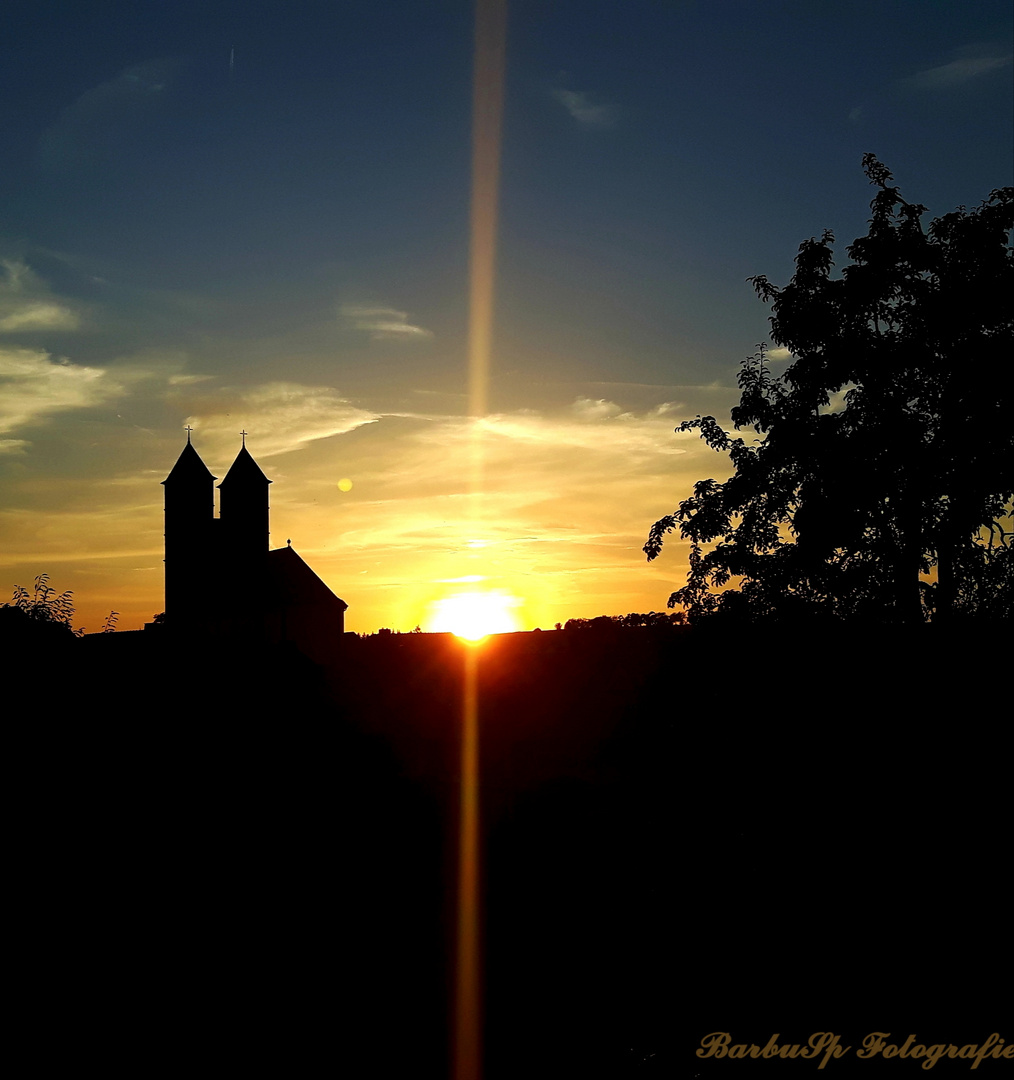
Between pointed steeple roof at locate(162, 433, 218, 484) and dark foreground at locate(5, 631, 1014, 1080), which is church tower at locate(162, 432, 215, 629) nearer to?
pointed steeple roof at locate(162, 433, 218, 484)

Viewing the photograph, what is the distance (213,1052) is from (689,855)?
5248mm

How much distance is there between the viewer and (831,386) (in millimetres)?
21250

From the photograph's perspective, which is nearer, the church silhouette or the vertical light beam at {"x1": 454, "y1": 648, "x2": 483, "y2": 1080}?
the vertical light beam at {"x1": 454, "y1": 648, "x2": 483, "y2": 1080}

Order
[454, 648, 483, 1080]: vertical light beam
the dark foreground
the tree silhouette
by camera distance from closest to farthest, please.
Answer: [454, 648, 483, 1080]: vertical light beam, the dark foreground, the tree silhouette

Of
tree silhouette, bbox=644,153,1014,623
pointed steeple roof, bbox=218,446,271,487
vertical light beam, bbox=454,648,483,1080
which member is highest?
pointed steeple roof, bbox=218,446,271,487

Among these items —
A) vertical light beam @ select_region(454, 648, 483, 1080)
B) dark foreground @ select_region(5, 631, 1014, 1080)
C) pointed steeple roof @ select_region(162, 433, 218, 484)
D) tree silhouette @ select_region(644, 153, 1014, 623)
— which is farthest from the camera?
pointed steeple roof @ select_region(162, 433, 218, 484)

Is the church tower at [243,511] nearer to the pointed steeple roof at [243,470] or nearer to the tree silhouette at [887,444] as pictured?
the pointed steeple roof at [243,470]

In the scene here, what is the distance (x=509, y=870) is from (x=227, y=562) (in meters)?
53.0

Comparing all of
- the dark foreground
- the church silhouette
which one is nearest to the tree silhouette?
the dark foreground

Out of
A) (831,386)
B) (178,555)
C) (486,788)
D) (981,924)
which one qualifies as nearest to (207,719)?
(486,788)

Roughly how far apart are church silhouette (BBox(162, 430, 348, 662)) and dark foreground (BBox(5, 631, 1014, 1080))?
4716cm

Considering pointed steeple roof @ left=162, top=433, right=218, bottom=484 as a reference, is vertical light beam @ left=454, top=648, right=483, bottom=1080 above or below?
below

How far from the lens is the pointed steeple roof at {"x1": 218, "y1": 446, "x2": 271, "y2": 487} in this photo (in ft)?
198

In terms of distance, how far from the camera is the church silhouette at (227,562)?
59.4 meters
